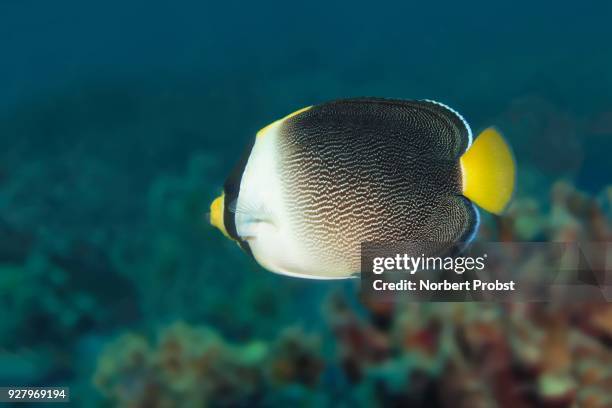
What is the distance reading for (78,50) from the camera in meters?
14.6

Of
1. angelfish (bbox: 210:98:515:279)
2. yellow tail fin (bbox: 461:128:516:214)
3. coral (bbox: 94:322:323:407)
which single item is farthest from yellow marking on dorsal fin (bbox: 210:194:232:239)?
coral (bbox: 94:322:323:407)

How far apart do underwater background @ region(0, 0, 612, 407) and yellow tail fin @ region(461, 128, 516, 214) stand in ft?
1.42

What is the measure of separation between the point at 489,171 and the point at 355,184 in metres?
0.19

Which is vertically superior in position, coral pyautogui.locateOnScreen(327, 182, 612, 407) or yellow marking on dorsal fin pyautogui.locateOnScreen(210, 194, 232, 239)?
yellow marking on dorsal fin pyautogui.locateOnScreen(210, 194, 232, 239)

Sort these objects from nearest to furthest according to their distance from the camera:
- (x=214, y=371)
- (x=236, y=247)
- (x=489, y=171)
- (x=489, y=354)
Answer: (x=489, y=171), (x=489, y=354), (x=214, y=371), (x=236, y=247)

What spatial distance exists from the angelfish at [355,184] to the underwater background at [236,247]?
6.4 inches

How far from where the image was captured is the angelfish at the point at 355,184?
755 millimetres

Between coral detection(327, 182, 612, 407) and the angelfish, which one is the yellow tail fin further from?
coral detection(327, 182, 612, 407)

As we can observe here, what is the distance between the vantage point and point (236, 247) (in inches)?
96.4

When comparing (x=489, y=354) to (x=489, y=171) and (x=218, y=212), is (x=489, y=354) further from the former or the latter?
(x=218, y=212)

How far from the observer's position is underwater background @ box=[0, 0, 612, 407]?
1226 millimetres

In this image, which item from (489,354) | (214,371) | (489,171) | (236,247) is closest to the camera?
(489,171)

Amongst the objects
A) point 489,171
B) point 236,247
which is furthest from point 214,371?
point 236,247

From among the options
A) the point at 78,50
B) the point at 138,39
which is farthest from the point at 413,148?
the point at 138,39
